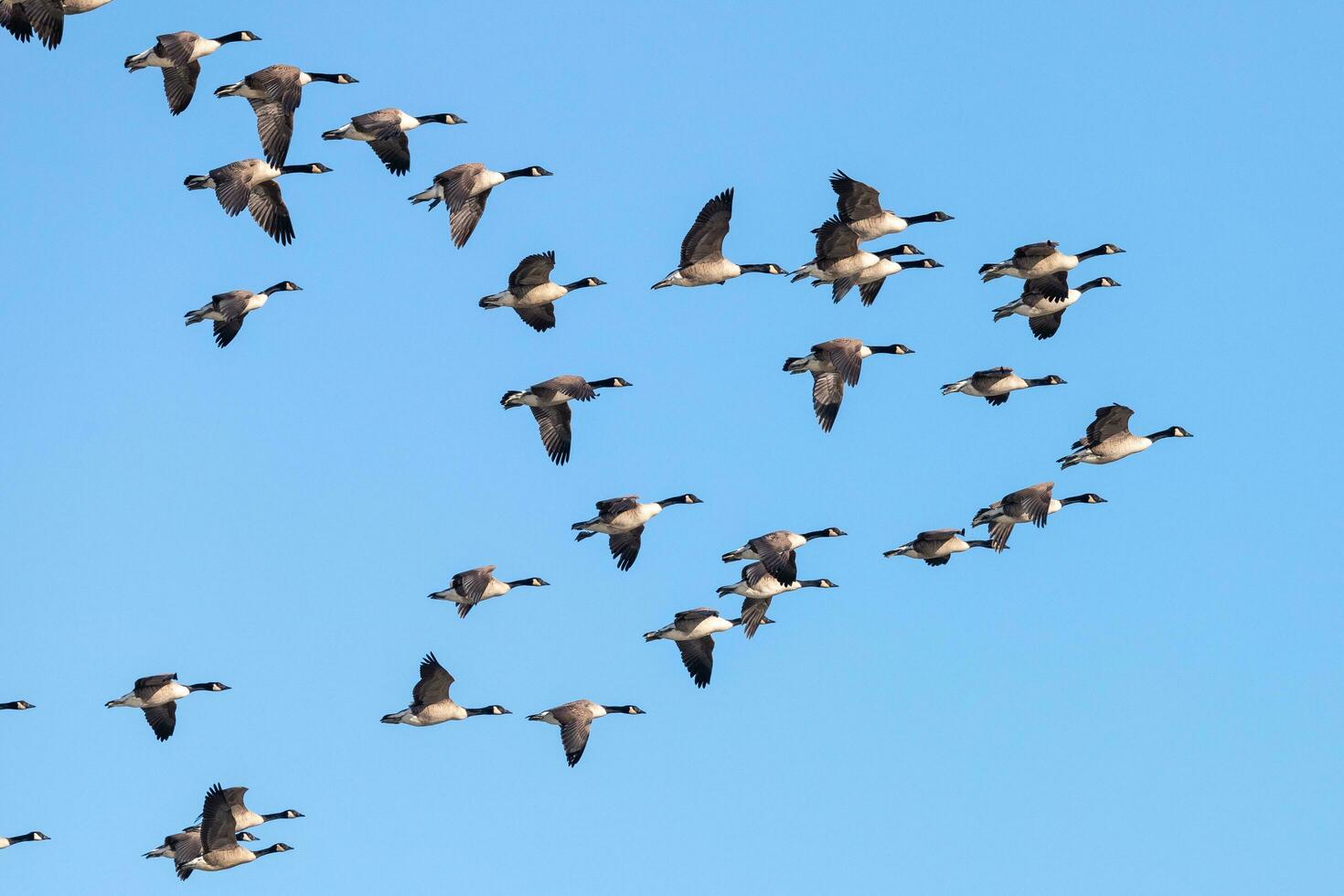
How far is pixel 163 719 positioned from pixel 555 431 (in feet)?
28.2

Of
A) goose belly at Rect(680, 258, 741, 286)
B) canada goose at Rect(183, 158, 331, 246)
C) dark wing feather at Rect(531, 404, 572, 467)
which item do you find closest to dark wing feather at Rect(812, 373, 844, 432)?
goose belly at Rect(680, 258, 741, 286)

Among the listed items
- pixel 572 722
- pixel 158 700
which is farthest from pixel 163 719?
pixel 572 722

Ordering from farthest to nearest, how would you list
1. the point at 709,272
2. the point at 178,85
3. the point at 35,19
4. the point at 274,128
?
the point at 709,272
the point at 178,85
the point at 274,128
the point at 35,19

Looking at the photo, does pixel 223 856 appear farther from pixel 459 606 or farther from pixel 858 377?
pixel 858 377

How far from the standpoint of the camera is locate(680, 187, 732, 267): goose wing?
43500mm

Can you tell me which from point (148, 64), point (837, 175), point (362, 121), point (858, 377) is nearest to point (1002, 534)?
point (858, 377)

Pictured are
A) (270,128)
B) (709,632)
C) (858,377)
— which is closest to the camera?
(270,128)

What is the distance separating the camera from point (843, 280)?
44750 millimetres

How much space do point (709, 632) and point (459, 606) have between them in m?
4.52

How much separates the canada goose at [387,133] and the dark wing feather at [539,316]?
10.8ft

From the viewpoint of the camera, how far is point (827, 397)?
143ft

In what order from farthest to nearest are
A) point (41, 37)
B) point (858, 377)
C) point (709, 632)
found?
point (709, 632) < point (858, 377) < point (41, 37)

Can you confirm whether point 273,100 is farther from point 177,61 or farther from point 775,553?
point 775,553

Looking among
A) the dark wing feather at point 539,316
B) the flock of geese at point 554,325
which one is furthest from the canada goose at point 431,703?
the dark wing feather at point 539,316
